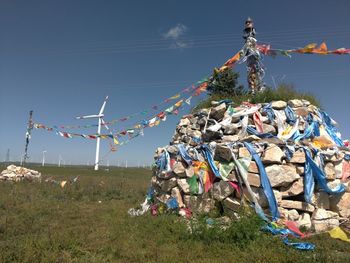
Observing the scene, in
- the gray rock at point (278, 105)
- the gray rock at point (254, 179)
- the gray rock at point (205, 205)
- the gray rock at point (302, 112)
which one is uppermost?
the gray rock at point (278, 105)

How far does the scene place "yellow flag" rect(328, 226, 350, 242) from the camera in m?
8.57

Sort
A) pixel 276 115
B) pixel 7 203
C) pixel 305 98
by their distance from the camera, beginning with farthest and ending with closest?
pixel 7 203 < pixel 305 98 < pixel 276 115

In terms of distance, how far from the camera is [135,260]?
7.24 m

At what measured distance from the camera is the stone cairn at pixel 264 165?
9.90m

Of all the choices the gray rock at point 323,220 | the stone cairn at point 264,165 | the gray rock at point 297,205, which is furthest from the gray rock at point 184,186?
the gray rock at point 323,220

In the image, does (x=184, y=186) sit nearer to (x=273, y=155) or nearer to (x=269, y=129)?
(x=273, y=155)

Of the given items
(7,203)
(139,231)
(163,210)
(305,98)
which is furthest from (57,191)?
(305,98)

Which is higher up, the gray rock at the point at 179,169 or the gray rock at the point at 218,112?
the gray rock at the point at 218,112

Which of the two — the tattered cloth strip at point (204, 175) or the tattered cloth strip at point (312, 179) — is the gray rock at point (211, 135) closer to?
the tattered cloth strip at point (204, 175)

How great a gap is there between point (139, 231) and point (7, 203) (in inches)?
377

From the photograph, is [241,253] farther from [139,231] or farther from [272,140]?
[272,140]

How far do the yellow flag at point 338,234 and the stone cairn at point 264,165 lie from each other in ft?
1.58

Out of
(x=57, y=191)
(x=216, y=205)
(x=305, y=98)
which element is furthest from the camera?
(x=57, y=191)

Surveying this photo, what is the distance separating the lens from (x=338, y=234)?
8773 mm
